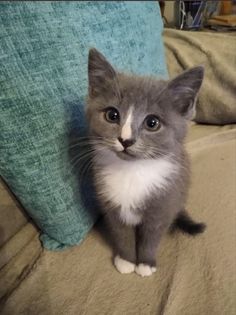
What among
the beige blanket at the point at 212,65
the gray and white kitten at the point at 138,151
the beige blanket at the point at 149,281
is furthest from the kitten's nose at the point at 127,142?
the beige blanket at the point at 212,65

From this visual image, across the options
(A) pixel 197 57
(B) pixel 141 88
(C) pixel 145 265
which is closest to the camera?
(B) pixel 141 88

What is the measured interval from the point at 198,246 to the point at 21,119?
1.69ft

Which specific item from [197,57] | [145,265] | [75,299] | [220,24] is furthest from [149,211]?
[220,24]

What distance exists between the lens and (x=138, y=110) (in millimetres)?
619

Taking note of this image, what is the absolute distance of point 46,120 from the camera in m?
0.68

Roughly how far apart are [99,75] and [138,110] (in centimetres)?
11

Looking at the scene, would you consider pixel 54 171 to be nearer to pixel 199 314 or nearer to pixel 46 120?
pixel 46 120

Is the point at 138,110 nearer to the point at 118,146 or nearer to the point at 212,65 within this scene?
the point at 118,146

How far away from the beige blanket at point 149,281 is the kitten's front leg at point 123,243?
21 millimetres

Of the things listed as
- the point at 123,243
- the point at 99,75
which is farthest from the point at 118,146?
the point at 123,243

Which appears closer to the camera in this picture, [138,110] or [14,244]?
[138,110]

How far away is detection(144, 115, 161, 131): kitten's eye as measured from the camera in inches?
24.6

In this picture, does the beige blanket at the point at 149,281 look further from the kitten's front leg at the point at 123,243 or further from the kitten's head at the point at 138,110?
the kitten's head at the point at 138,110

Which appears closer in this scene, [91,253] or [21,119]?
[21,119]
